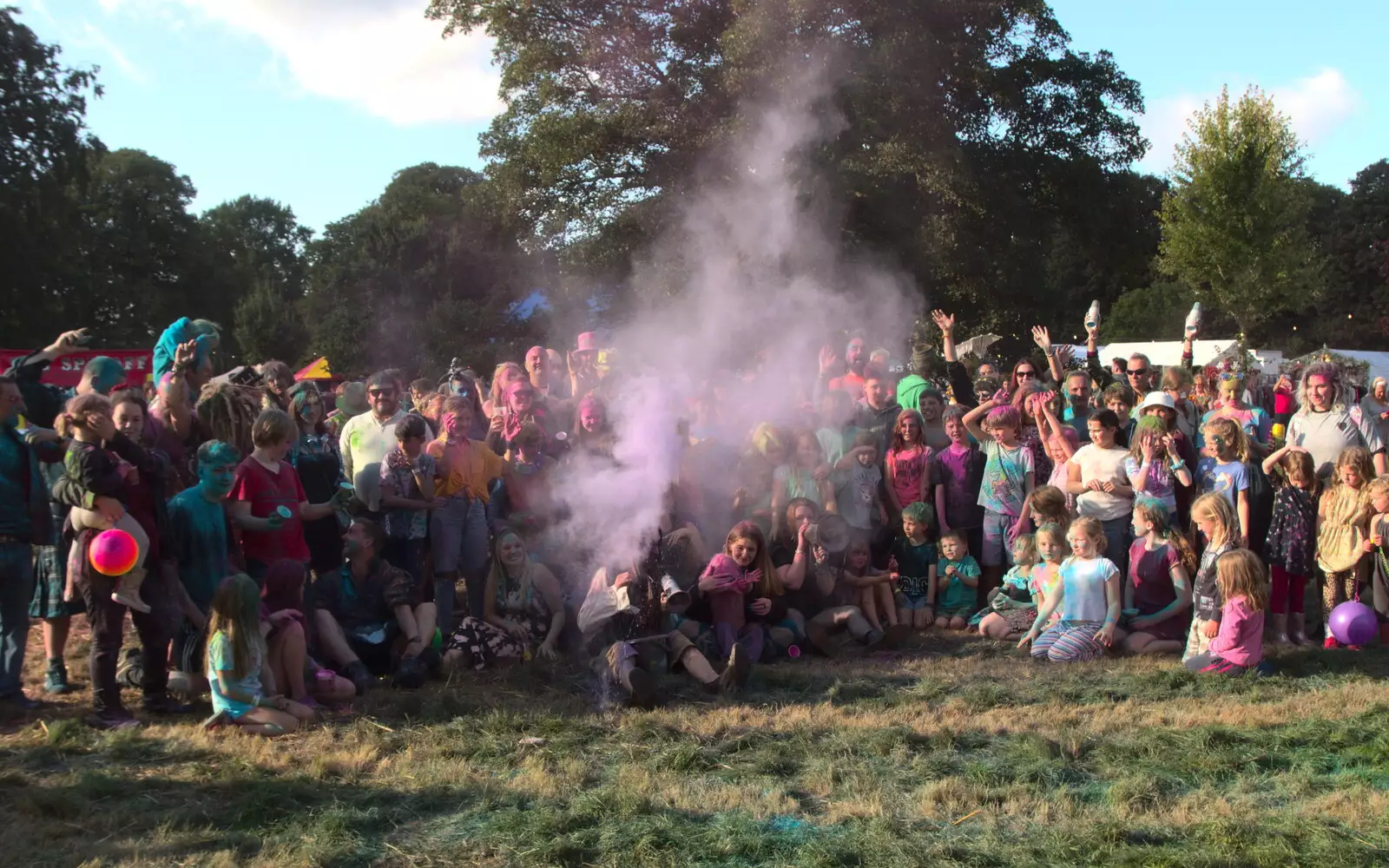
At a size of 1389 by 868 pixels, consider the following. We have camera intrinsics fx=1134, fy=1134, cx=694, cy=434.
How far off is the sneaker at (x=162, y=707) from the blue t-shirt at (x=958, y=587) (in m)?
4.62

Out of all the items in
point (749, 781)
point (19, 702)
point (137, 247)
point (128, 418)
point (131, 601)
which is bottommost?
point (749, 781)

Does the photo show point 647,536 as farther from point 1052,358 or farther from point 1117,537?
point 1052,358

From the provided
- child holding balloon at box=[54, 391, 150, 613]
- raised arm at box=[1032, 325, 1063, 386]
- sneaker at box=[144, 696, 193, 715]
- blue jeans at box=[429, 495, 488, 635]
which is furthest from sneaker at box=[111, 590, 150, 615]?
raised arm at box=[1032, 325, 1063, 386]

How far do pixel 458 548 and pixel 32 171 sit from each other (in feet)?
78.5

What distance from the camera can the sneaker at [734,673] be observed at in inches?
217

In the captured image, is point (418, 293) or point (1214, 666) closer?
point (1214, 666)

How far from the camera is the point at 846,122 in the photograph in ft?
37.4

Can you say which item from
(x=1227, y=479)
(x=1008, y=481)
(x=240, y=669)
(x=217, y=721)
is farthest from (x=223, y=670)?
(x=1227, y=479)

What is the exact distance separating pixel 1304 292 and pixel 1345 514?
21759mm

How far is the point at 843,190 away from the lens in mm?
11492

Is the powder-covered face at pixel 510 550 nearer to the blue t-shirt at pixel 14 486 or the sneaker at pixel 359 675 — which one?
the sneaker at pixel 359 675

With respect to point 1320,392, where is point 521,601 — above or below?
below

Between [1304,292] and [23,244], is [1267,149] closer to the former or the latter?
[1304,292]

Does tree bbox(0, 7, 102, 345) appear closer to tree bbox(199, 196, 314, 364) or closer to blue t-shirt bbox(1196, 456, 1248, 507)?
tree bbox(199, 196, 314, 364)
